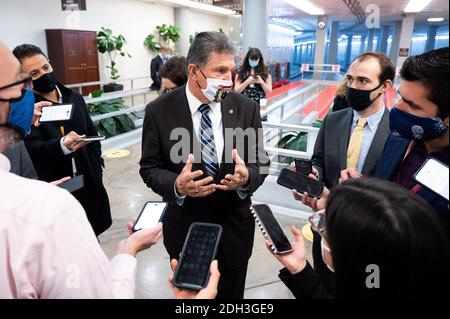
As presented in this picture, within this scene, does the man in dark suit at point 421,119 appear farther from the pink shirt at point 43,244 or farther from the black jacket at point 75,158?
the black jacket at point 75,158

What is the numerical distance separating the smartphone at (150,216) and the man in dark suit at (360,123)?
871 mm

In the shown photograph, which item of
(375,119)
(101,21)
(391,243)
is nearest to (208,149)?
(375,119)

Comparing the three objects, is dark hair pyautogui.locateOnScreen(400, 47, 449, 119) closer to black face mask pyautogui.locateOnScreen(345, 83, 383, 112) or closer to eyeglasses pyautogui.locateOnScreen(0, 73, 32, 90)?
black face mask pyautogui.locateOnScreen(345, 83, 383, 112)

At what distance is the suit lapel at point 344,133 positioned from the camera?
1.78 meters

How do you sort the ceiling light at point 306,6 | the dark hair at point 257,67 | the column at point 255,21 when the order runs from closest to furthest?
1. the dark hair at point 257,67
2. the column at point 255,21
3. the ceiling light at point 306,6

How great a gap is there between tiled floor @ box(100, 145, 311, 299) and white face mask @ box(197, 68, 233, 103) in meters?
1.47

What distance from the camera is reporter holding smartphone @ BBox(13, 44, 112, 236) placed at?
191cm

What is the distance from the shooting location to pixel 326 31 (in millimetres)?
5344

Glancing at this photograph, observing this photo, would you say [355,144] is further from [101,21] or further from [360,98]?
[101,21]

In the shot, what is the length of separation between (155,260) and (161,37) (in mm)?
11809

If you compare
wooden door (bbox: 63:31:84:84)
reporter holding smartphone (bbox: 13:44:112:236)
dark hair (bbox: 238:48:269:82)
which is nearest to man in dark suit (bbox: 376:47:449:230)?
reporter holding smartphone (bbox: 13:44:112:236)

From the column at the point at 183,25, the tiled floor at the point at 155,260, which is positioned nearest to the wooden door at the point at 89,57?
the column at the point at 183,25

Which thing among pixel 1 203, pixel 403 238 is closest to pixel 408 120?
pixel 403 238

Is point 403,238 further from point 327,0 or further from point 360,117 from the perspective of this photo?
point 327,0
